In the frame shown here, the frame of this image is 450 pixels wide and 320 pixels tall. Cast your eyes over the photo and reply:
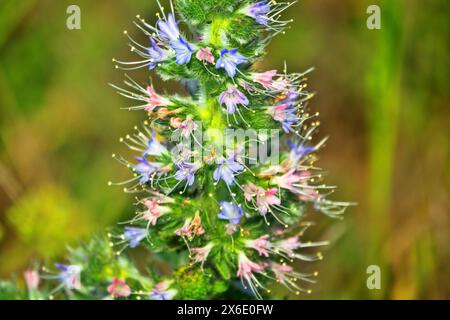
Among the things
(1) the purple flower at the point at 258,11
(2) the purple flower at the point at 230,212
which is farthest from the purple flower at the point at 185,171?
(1) the purple flower at the point at 258,11

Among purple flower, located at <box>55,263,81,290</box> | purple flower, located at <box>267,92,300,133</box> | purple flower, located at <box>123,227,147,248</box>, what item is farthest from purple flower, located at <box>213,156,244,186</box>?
purple flower, located at <box>55,263,81,290</box>

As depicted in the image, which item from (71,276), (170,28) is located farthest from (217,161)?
(71,276)

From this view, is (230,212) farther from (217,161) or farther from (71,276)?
(71,276)

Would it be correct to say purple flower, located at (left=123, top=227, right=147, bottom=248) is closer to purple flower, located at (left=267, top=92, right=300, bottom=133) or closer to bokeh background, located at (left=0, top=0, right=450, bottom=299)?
purple flower, located at (left=267, top=92, right=300, bottom=133)

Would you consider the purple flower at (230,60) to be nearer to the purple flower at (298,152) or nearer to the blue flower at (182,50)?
the blue flower at (182,50)

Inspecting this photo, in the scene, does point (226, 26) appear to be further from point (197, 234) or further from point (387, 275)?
point (387, 275)
